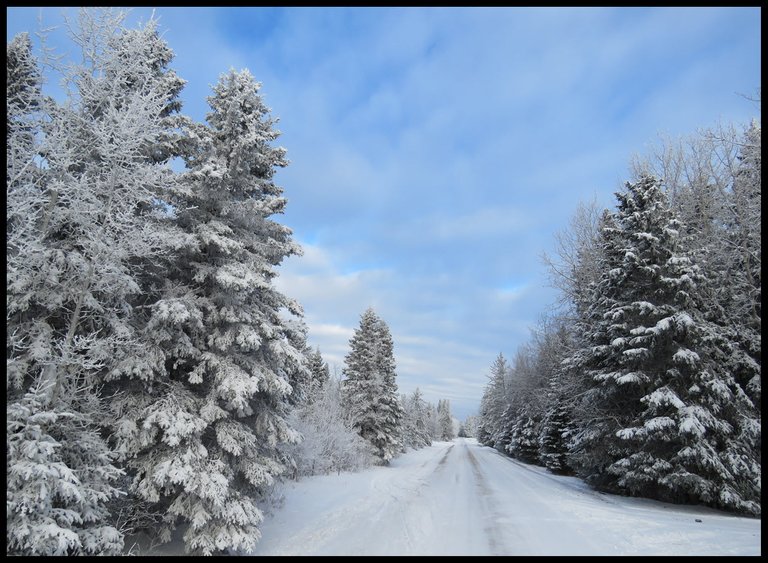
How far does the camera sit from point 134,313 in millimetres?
7727

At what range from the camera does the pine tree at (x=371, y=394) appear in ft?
91.0

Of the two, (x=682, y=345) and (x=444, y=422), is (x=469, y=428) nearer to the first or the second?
(x=444, y=422)

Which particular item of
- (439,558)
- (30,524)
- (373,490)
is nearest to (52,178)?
(30,524)

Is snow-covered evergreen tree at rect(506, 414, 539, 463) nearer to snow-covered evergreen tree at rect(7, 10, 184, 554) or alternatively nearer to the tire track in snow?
the tire track in snow

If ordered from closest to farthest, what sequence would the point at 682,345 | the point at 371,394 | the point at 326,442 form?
1. the point at 682,345
2. the point at 326,442
3. the point at 371,394

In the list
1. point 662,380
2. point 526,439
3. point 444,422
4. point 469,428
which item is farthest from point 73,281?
point 469,428

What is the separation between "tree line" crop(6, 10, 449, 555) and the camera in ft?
18.2

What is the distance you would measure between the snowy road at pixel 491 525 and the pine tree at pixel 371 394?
479 inches

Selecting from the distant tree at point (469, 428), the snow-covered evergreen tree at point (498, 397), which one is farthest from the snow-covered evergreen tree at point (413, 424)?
the distant tree at point (469, 428)

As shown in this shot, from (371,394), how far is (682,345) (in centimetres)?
1915

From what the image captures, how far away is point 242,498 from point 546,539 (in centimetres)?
602

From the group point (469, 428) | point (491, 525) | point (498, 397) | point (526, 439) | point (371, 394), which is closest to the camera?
point (491, 525)

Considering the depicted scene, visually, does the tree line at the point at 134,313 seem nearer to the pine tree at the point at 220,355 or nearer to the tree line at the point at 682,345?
the pine tree at the point at 220,355

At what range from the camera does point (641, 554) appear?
7043 mm
